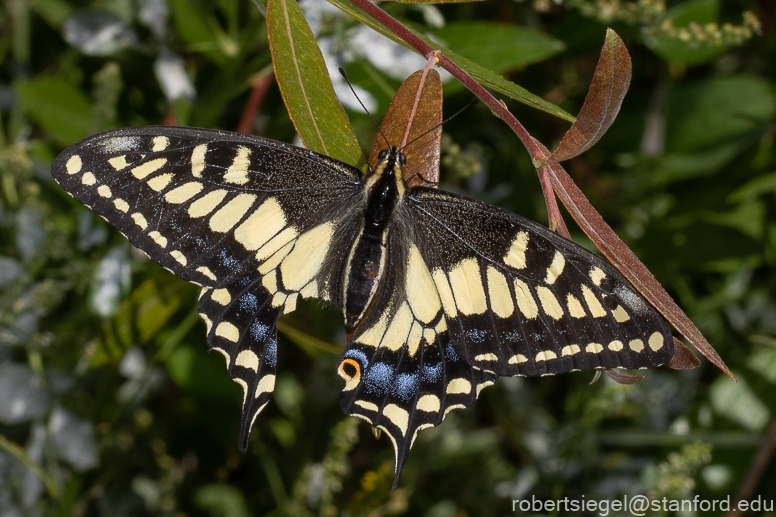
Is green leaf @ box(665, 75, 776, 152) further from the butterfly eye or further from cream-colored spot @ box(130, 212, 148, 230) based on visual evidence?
cream-colored spot @ box(130, 212, 148, 230)

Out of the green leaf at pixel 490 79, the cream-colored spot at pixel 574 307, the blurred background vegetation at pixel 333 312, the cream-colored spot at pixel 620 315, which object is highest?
the green leaf at pixel 490 79

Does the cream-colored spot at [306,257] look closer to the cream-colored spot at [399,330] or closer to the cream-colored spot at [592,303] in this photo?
the cream-colored spot at [399,330]

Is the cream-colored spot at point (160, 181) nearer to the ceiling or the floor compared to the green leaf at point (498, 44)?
nearer to the floor

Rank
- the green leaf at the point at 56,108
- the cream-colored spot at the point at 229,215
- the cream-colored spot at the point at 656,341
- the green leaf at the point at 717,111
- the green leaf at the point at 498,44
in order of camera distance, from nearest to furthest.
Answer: the cream-colored spot at the point at 656,341 → the cream-colored spot at the point at 229,215 → the green leaf at the point at 498,44 → the green leaf at the point at 56,108 → the green leaf at the point at 717,111

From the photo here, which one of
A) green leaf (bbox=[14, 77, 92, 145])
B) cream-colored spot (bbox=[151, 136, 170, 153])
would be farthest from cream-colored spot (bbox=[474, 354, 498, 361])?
green leaf (bbox=[14, 77, 92, 145])

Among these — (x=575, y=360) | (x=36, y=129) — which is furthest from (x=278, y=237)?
(x=36, y=129)

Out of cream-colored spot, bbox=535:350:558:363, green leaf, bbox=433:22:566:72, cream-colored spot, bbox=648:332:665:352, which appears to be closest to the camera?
cream-colored spot, bbox=648:332:665:352

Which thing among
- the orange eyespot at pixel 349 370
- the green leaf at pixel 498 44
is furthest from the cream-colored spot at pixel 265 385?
the green leaf at pixel 498 44
